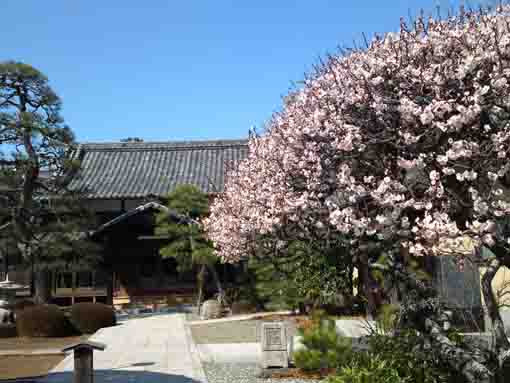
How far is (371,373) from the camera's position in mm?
6691

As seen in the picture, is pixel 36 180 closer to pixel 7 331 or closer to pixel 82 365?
pixel 7 331

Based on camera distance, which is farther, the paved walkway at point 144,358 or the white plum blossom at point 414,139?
the paved walkway at point 144,358

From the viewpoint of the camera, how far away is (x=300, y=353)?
8672 millimetres

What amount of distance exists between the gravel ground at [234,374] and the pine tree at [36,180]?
439 inches

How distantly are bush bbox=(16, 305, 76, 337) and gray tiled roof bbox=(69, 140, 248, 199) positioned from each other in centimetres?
906

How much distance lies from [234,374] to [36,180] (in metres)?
13.3

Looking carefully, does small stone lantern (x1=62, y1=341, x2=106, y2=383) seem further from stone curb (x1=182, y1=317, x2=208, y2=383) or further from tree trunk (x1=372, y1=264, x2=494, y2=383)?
tree trunk (x1=372, y1=264, x2=494, y2=383)

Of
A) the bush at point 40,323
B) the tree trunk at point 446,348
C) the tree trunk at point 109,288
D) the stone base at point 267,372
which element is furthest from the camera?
the tree trunk at point 109,288

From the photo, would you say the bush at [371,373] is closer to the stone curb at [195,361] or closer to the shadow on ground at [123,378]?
the stone curb at [195,361]

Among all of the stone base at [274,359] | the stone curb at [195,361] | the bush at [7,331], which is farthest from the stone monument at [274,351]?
the bush at [7,331]

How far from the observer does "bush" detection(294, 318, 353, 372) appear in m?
8.02

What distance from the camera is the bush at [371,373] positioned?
6.63 m

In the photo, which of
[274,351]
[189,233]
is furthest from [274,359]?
[189,233]

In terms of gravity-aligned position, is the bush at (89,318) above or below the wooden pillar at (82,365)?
below
